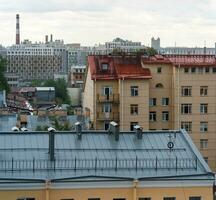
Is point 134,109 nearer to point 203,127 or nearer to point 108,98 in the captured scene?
point 108,98

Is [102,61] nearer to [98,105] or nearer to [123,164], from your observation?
[98,105]

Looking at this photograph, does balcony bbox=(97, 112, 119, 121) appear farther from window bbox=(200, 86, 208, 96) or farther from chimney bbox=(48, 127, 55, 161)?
chimney bbox=(48, 127, 55, 161)

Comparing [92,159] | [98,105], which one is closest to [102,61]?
[98,105]

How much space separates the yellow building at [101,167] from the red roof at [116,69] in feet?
74.7

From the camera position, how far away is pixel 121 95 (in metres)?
51.1

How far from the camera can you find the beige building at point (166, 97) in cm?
5128

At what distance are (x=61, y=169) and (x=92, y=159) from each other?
1469 millimetres

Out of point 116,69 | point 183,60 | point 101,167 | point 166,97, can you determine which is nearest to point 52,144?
point 101,167

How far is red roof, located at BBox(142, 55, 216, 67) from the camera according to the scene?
51.8 metres

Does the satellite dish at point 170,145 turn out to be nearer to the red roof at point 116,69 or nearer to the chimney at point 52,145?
the chimney at point 52,145

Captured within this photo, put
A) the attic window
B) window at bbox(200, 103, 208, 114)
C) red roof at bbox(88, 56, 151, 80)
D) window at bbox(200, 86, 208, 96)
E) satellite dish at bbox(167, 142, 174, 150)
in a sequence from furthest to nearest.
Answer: window at bbox(200, 103, 208, 114), the attic window, window at bbox(200, 86, 208, 96), red roof at bbox(88, 56, 151, 80), satellite dish at bbox(167, 142, 174, 150)

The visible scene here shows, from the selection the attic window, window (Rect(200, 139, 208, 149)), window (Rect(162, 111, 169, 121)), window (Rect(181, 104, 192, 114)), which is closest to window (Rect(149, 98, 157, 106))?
window (Rect(162, 111, 169, 121))

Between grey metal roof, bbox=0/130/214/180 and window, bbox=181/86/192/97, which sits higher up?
Answer: window, bbox=181/86/192/97

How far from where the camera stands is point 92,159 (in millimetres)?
26172
